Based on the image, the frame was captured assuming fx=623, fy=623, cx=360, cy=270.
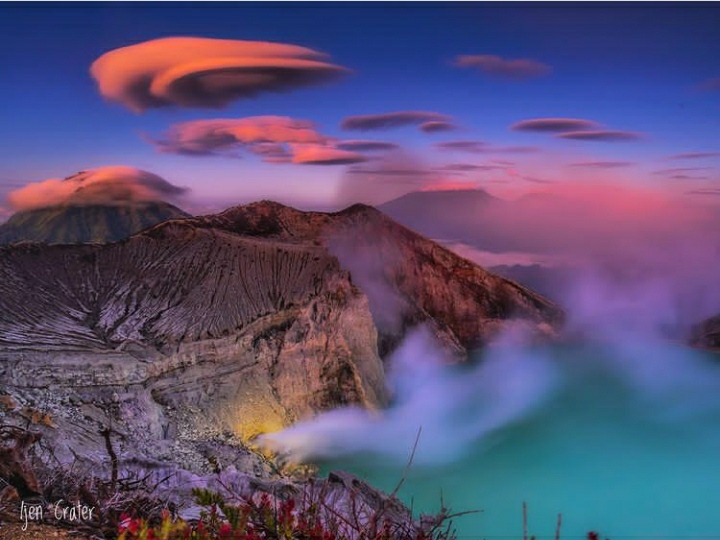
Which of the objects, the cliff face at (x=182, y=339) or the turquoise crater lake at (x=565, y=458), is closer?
the cliff face at (x=182, y=339)

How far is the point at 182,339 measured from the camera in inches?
811

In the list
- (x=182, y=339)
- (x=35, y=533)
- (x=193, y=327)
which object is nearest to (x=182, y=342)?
(x=182, y=339)

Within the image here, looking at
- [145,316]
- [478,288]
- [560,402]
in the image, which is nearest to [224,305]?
[145,316]

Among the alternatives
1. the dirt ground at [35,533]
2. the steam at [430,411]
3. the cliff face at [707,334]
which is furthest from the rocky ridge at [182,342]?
the cliff face at [707,334]

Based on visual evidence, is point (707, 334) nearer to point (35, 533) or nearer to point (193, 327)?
point (193, 327)

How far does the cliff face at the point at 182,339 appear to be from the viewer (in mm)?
16719

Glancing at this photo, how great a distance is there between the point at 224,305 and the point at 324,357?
472 centimetres

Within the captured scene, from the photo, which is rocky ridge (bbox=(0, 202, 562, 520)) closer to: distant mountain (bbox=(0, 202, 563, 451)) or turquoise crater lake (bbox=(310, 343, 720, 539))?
distant mountain (bbox=(0, 202, 563, 451))

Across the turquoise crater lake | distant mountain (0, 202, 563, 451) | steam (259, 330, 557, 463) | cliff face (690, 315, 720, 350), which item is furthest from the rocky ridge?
cliff face (690, 315, 720, 350)

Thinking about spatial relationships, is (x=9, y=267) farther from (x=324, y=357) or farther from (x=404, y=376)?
(x=404, y=376)

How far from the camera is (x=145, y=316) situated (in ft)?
72.1

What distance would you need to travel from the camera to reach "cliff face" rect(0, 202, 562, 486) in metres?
16.7

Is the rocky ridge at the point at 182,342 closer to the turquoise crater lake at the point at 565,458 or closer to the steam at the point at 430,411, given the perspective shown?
the steam at the point at 430,411

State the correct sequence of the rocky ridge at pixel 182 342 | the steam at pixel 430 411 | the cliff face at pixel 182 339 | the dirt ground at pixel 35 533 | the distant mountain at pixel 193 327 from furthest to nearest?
the steam at pixel 430 411 < the distant mountain at pixel 193 327 < the cliff face at pixel 182 339 < the rocky ridge at pixel 182 342 < the dirt ground at pixel 35 533
